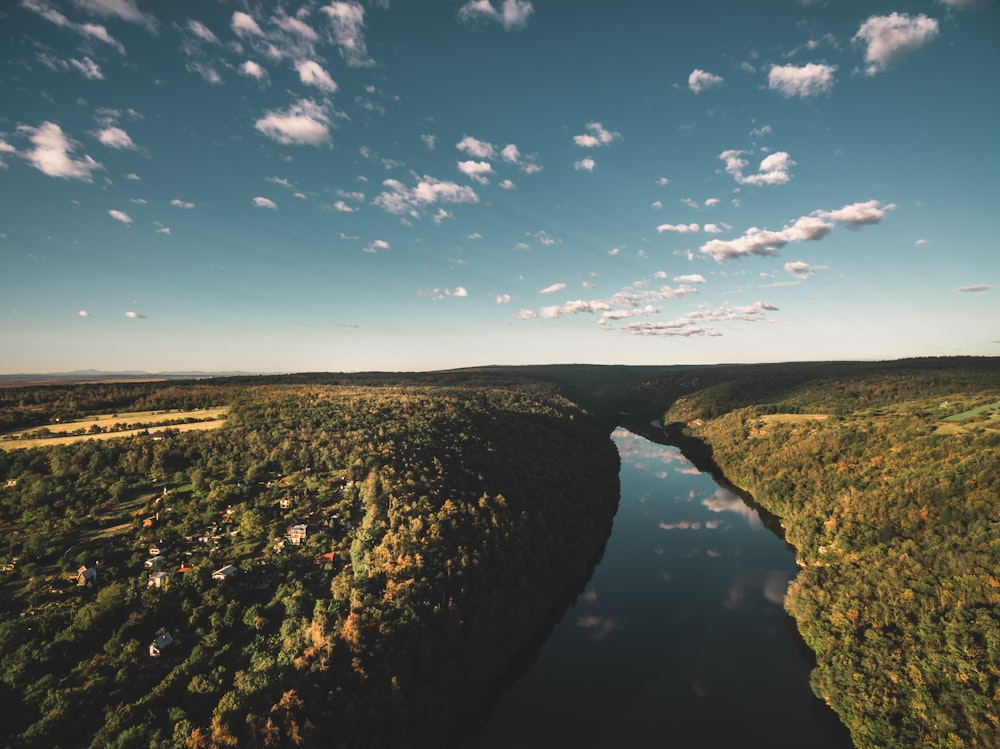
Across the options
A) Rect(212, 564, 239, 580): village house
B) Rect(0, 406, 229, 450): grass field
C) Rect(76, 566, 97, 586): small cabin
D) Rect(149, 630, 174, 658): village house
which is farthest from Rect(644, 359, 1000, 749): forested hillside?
Rect(0, 406, 229, 450): grass field

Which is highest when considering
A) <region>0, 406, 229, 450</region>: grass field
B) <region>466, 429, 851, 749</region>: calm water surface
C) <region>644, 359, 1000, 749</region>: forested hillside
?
<region>0, 406, 229, 450</region>: grass field

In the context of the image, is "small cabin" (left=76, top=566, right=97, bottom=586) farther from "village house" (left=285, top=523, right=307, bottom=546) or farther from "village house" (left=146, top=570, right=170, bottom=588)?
"village house" (left=285, top=523, right=307, bottom=546)

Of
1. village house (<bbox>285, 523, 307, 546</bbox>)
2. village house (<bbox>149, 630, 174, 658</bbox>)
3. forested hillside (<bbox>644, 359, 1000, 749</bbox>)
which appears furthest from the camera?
village house (<bbox>285, 523, 307, 546</bbox>)

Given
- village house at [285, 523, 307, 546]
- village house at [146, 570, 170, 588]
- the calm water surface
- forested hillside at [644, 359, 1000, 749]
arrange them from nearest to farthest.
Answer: forested hillside at [644, 359, 1000, 749] < village house at [146, 570, 170, 588] < the calm water surface < village house at [285, 523, 307, 546]

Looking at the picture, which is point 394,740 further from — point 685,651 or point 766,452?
point 766,452

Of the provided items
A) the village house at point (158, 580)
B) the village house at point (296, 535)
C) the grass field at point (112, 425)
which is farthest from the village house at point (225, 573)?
the grass field at point (112, 425)

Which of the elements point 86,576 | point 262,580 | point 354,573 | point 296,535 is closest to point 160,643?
point 262,580
